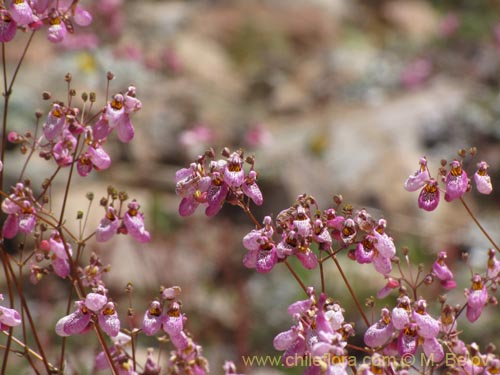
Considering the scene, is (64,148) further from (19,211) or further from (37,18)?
(37,18)

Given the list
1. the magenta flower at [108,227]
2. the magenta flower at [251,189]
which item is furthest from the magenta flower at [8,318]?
the magenta flower at [251,189]

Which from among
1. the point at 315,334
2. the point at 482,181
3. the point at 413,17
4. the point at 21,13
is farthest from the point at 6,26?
the point at 413,17

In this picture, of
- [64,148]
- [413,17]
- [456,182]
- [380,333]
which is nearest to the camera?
[380,333]

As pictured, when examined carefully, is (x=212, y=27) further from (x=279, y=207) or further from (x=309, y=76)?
(x=279, y=207)

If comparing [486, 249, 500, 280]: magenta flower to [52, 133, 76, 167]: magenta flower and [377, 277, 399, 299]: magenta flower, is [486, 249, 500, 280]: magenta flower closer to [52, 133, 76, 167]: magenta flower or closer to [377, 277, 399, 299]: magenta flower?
[377, 277, 399, 299]: magenta flower

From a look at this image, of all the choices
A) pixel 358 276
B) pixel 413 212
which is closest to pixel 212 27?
pixel 413 212

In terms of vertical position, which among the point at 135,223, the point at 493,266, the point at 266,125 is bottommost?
the point at 493,266
